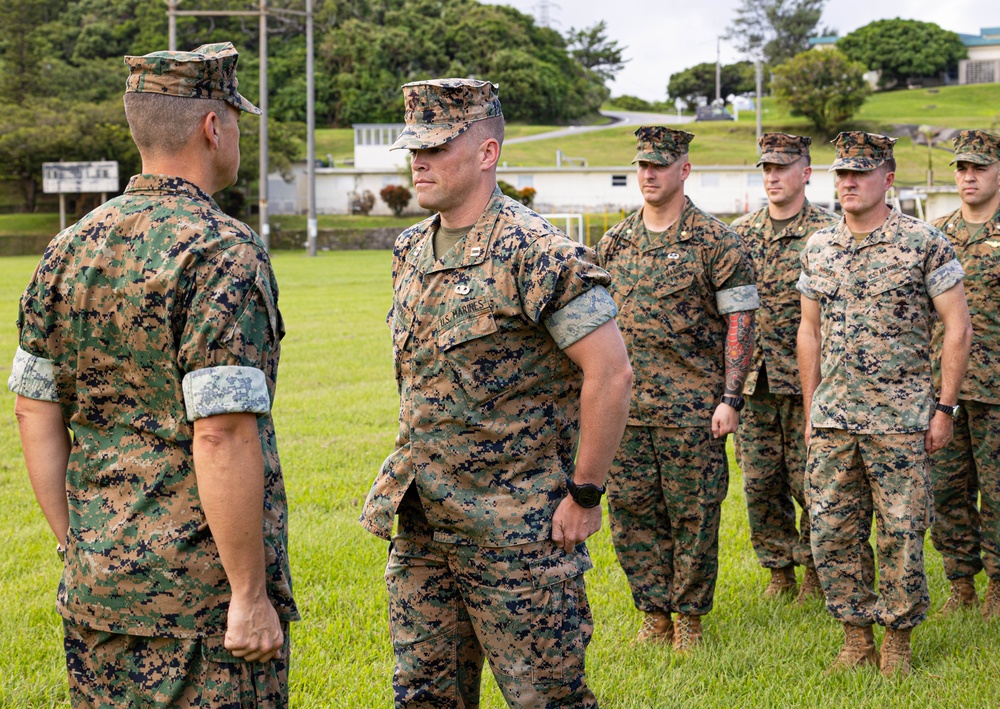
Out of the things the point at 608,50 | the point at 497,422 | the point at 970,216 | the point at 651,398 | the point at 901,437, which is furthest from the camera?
the point at 608,50

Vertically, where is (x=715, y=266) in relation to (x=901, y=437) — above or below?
above

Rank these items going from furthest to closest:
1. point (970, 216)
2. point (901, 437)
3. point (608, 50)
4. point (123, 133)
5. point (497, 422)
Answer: point (608, 50)
point (123, 133)
point (970, 216)
point (901, 437)
point (497, 422)

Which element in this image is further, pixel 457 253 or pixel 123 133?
pixel 123 133

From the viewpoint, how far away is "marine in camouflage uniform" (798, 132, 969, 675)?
5.16 meters

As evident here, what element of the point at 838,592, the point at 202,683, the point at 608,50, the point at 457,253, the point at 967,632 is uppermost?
the point at 608,50

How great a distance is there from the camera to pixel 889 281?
17.3 feet

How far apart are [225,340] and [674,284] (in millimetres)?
3311

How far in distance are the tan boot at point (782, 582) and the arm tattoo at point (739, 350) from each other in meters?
1.49

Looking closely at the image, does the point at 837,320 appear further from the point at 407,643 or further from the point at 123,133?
the point at 123,133

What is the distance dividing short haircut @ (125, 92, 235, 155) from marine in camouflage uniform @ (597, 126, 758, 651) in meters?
3.11

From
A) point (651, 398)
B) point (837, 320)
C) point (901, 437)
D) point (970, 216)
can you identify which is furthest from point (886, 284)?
point (970, 216)

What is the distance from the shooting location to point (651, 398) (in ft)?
18.2

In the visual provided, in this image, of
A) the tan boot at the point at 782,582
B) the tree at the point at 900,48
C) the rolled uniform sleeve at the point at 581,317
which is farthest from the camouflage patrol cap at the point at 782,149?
the tree at the point at 900,48

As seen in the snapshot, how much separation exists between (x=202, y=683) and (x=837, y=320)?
3740 millimetres
